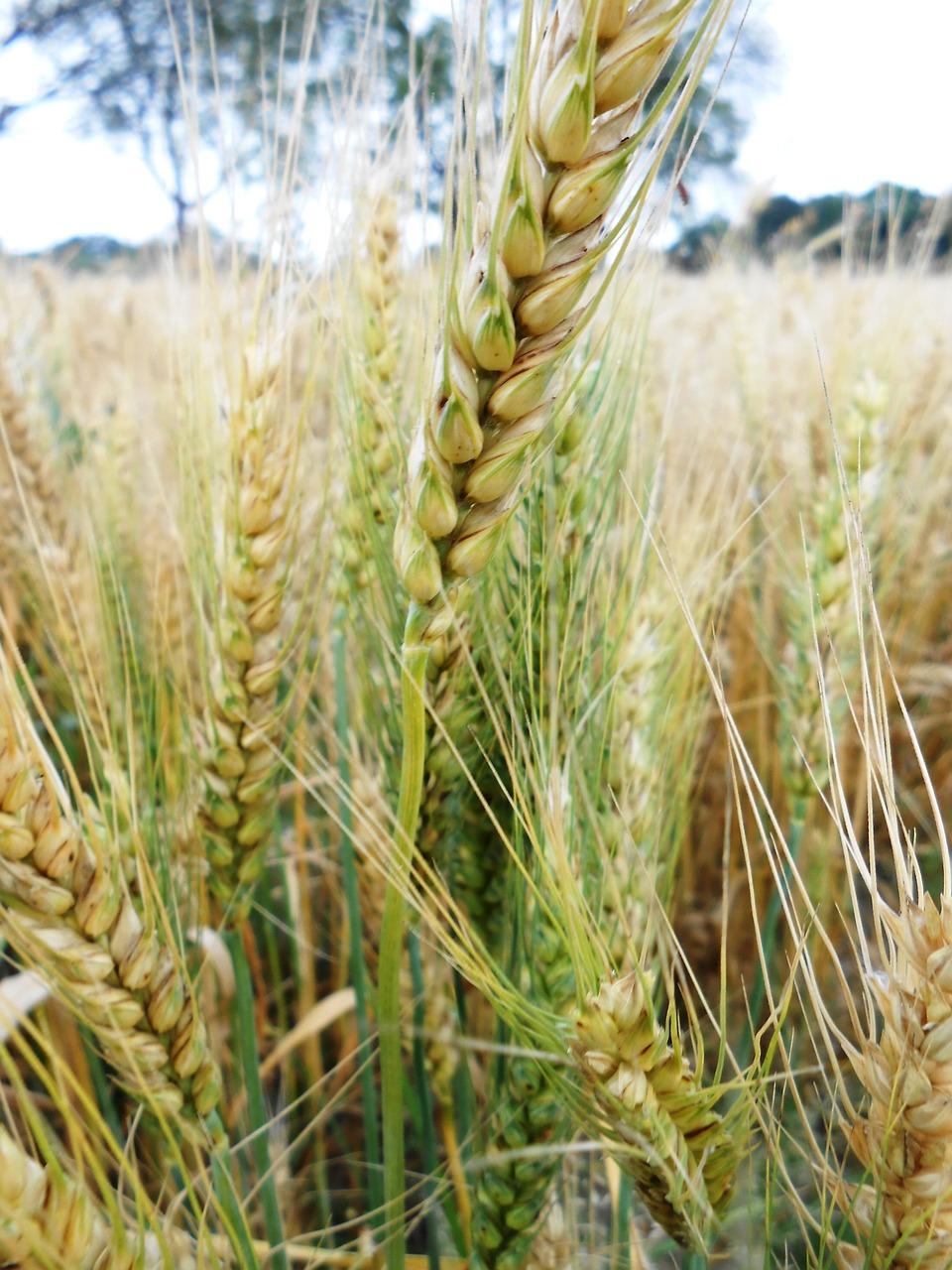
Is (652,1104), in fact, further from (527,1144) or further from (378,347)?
(378,347)

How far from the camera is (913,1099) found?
1.33ft

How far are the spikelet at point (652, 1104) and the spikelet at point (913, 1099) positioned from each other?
0.08m

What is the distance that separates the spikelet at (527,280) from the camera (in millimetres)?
378

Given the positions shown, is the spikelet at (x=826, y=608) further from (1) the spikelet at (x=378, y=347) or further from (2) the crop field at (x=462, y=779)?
(1) the spikelet at (x=378, y=347)

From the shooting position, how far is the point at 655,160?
1.42 ft

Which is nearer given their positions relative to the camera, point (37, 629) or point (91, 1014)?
point (91, 1014)

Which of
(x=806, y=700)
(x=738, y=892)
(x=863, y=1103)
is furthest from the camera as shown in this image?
(x=738, y=892)

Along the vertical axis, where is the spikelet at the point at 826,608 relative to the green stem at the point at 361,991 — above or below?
above

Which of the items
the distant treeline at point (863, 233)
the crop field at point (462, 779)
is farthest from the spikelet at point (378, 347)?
the distant treeline at point (863, 233)

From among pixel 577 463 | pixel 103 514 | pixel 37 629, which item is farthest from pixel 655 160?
pixel 37 629

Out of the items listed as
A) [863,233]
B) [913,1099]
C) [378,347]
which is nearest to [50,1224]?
[913,1099]

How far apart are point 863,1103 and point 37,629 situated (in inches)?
45.4

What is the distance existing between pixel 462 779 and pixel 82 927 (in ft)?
0.89

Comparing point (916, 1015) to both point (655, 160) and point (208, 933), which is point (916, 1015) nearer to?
point (655, 160)
